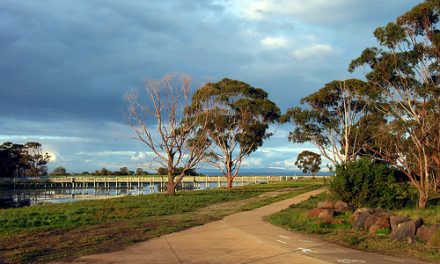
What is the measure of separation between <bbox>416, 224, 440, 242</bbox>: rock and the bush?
4475 millimetres

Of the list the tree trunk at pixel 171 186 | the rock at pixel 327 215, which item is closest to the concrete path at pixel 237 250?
the rock at pixel 327 215

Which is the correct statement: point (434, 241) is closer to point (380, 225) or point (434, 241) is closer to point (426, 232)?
point (426, 232)

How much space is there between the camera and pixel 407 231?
11070 millimetres

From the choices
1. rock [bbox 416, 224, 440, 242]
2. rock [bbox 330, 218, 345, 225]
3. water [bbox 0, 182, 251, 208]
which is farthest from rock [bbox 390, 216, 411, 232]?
water [bbox 0, 182, 251, 208]

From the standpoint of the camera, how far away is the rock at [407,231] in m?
11.0

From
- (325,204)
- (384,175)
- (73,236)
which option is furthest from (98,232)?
(384,175)

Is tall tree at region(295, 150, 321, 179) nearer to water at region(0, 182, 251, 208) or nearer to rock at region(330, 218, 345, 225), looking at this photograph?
water at region(0, 182, 251, 208)

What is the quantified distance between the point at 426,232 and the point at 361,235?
1.64 meters

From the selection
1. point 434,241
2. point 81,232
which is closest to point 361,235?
point 434,241

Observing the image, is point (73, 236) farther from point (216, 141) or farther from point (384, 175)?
point (216, 141)

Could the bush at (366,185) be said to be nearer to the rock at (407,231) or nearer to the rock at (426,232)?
the rock at (407,231)

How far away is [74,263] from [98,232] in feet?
13.6

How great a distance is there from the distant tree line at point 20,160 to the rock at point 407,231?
89222 millimetres

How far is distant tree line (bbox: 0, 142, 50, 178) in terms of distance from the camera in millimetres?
90225
